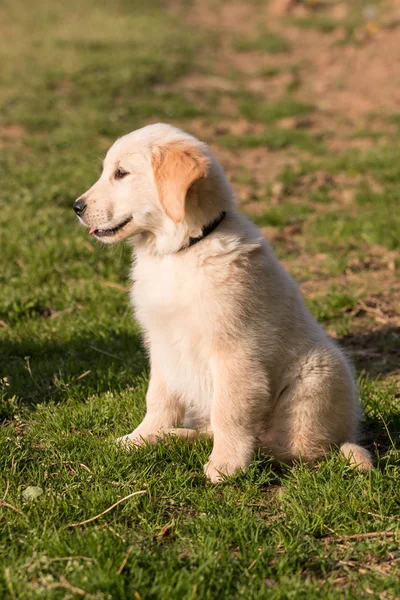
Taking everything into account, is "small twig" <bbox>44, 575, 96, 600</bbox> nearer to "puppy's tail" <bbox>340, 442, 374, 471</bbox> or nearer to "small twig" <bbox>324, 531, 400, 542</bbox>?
"small twig" <bbox>324, 531, 400, 542</bbox>

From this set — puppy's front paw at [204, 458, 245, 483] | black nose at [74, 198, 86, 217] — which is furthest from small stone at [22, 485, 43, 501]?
black nose at [74, 198, 86, 217]

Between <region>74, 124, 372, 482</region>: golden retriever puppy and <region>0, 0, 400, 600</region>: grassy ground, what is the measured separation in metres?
0.17

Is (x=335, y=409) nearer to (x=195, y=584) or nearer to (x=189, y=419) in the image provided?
(x=189, y=419)

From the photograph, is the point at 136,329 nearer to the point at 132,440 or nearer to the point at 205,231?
the point at 132,440

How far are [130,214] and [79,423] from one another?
1105mm

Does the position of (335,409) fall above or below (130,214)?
below

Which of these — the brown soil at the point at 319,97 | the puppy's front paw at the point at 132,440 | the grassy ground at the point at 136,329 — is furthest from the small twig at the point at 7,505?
the brown soil at the point at 319,97

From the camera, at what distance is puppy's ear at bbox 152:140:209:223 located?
338 cm

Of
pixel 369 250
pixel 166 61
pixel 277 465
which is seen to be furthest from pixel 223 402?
pixel 166 61

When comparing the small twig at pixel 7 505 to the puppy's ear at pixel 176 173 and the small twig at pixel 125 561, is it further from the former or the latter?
A: the puppy's ear at pixel 176 173

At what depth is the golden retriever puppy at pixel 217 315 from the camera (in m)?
3.44

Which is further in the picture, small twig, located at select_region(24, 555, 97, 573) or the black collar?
the black collar

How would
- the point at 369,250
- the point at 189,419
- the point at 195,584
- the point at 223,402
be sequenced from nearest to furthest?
the point at 195,584 < the point at 223,402 < the point at 189,419 < the point at 369,250

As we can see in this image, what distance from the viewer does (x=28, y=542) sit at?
291 cm
